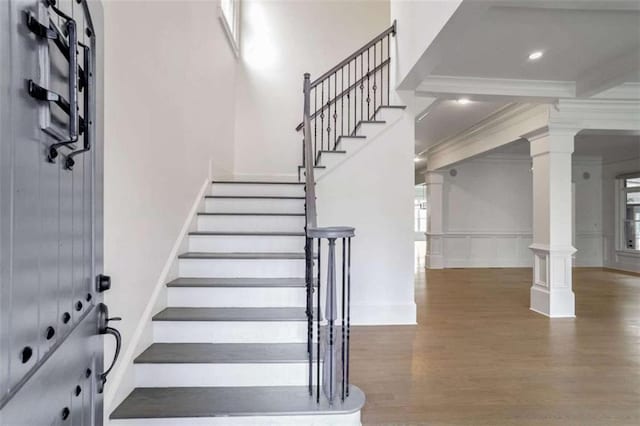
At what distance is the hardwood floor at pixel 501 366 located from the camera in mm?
1975

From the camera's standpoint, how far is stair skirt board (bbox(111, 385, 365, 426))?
162 centimetres

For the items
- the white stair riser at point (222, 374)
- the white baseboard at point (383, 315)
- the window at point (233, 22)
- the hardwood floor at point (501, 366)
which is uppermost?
the window at point (233, 22)

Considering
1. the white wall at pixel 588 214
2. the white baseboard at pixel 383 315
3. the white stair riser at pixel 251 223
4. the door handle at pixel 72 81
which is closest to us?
the door handle at pixel 72 81

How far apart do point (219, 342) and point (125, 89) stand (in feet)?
5.34

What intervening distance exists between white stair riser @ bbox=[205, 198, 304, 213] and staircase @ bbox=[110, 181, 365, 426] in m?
0.36

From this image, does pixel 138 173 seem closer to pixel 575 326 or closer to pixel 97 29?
pixel 97 29

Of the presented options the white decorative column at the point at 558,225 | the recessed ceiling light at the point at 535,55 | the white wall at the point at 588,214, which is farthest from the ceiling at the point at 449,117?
the white wall at the point at 588,214

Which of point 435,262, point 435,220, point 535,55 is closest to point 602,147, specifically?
point 435,220

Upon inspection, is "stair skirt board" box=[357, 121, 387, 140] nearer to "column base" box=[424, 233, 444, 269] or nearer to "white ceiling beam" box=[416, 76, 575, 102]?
"white ceiling beam" box=[416, 76, 575, 102]

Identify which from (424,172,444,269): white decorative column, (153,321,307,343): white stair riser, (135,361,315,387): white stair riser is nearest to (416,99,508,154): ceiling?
(424,172,444,269): white decorative column

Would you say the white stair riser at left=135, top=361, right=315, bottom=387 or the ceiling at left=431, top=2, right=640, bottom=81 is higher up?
the ceiling at left=431, top=2, right=640, bottom=81

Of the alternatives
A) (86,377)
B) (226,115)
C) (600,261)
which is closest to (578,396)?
(86,377)

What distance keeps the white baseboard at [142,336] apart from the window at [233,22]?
9.75 feet

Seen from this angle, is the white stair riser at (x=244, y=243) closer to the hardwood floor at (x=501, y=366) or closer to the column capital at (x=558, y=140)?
the hardwood floor at (x=501, y=366)
